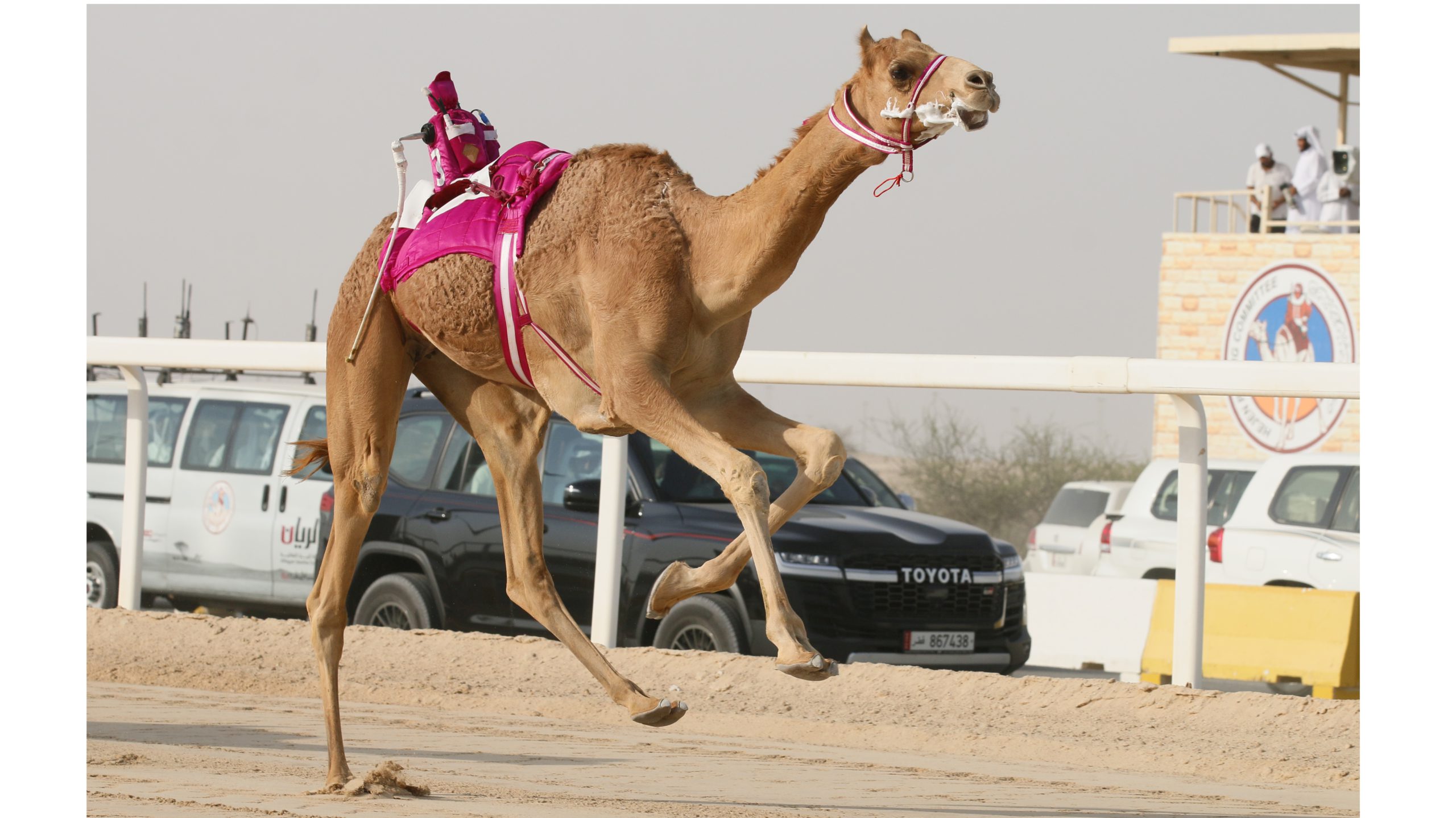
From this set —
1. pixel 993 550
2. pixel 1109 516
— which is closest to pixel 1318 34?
pixel 1109 516

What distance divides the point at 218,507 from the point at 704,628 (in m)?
5.18

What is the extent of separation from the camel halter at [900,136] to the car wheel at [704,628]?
A: 18.5 feet

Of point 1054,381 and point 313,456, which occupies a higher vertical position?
point 1054,381

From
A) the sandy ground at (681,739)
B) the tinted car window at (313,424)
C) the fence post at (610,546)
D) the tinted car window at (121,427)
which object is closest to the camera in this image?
the sandy ground at (681,739)

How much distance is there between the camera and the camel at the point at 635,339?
6152 millimetres

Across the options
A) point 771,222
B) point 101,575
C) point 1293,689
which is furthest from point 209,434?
point 771,222

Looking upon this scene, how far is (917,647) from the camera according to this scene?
12133mm

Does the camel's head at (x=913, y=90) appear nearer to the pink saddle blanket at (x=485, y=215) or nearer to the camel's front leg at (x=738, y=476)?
the camel's front leg at (x=738, y=476)

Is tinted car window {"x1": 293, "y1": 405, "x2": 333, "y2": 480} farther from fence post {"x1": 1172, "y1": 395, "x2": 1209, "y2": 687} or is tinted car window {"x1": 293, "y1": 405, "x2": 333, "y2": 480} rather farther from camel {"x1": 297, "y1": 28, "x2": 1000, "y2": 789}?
fence post {"x1": 1172, "y1": 395, "x2": 1209, "y2": 687}

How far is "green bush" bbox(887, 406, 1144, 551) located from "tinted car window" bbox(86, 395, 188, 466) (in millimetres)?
31296

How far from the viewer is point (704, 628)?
11.7 m

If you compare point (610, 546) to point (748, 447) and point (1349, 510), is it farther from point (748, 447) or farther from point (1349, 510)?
point (1349, 510)

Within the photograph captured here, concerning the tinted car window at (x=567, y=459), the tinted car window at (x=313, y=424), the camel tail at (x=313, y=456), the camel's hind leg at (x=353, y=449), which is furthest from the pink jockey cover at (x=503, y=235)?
the tinted car window at (x=313, y=424)

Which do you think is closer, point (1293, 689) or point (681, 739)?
point (681, 739)
